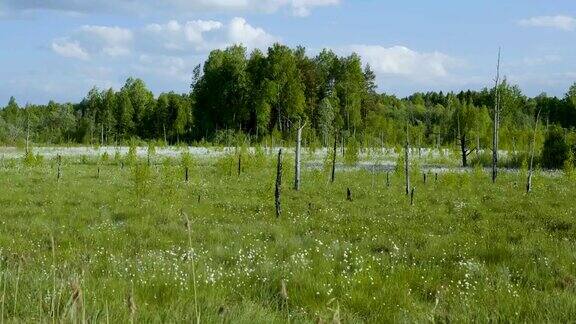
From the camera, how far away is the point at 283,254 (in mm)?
10180

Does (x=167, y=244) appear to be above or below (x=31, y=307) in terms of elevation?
below

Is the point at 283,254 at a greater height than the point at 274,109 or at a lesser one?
lesser

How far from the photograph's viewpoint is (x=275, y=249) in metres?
10.5

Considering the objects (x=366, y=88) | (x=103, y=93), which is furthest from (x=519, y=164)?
(x=103, y=93)

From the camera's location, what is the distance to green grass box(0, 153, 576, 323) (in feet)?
18.1

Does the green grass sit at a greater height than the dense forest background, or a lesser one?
lesser

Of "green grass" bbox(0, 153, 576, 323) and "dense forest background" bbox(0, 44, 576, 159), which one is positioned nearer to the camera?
"green grass" bbox(0, 153, 576, 323)

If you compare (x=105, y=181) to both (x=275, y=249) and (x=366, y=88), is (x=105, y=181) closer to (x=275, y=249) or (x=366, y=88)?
(x=275, y=249)

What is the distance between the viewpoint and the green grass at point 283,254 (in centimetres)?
550

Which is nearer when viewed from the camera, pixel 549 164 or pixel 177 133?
pixel 549 164

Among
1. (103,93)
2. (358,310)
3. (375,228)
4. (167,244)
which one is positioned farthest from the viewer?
(103,93)

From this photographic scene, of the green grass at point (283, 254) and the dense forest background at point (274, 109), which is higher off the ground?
the dense forest background at point (274, 109)

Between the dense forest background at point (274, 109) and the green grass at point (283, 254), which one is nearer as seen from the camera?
the green grass at point (283, 254)

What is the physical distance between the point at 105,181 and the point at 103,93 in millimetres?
79036
